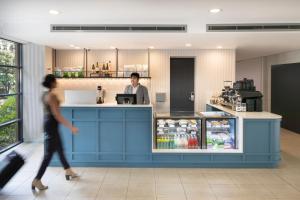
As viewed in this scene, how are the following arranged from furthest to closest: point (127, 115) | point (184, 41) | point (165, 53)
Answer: point (165, 53) → point (184, 41) → point (127, 115)

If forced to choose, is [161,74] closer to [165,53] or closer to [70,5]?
[165,53]

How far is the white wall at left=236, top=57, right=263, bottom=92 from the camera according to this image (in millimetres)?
10773

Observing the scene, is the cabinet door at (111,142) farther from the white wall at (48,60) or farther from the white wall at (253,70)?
the white wall at (253,70)

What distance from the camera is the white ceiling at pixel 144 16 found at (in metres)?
4.03

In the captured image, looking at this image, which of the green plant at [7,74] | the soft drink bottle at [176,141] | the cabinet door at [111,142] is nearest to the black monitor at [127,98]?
the cabinet door at [111,142]

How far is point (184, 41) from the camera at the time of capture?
6422 millimetres

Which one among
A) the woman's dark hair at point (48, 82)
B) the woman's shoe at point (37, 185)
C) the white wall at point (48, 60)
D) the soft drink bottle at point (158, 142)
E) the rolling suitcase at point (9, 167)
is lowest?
the woman's shoe at point (37, 185)

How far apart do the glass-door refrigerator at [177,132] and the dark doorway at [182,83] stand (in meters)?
2.92

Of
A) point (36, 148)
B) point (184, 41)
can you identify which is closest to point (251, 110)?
point (184, 41)

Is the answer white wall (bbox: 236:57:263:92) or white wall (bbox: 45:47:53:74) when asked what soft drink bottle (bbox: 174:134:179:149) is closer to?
white wall (bbox: 45:47:53:74)

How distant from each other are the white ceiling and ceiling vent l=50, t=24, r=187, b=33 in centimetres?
9

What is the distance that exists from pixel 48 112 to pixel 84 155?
52.3 inches

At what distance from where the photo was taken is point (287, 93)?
9156 mm

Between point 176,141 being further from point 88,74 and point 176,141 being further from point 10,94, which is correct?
point 10,94
